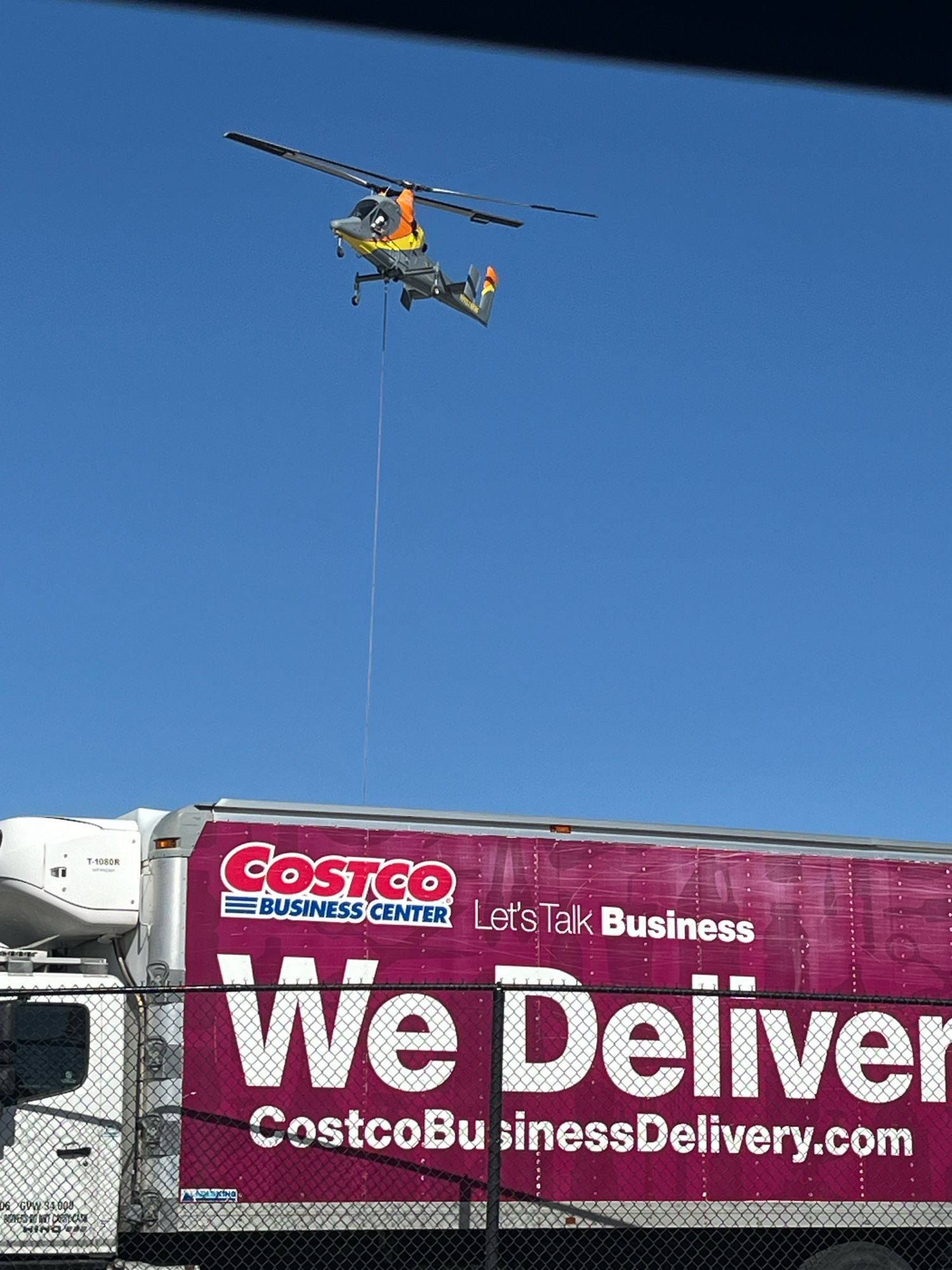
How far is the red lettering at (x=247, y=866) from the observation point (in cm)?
1119

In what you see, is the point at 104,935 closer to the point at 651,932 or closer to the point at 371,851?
the point at 371,851

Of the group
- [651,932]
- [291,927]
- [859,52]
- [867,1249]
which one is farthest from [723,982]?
[859,52]

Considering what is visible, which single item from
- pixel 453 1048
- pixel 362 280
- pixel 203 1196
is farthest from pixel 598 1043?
pixel 362 280

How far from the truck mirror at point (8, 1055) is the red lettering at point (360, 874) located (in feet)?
7.58

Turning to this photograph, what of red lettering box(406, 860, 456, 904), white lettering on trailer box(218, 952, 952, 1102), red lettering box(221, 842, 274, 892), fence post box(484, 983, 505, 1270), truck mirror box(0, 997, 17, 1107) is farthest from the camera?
red lettering box(406, 860, 456, 904)

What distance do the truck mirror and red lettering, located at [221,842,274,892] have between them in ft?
5.19

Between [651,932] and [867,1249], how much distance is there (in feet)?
8.79

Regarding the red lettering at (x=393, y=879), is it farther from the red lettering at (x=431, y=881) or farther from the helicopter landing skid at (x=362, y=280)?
the helicopter landing skid at (x=362, y=280)

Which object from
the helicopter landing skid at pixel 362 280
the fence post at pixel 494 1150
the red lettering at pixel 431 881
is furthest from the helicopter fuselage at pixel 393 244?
the fence post at pixel 494 1150

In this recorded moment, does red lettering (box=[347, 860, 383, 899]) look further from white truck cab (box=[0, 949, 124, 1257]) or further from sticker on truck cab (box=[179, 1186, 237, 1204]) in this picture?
sticker on truck cab (box=[179, 1186, 237, 1204])

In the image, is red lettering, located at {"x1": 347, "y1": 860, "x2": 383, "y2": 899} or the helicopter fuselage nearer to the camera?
red lettering, located at {"x1": 347, "y1": 860, "x2": 383, "y2": 899}

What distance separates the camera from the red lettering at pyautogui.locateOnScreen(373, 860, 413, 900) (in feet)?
37.5

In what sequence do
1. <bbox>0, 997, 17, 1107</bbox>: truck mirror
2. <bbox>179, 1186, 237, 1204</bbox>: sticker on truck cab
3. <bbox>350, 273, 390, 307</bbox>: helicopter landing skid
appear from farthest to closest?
<bbox>350, 273, 390, 307</bbox>: helicopter landing skid
<bbox>179, 1186, 237, 1204</bbox>: sticker on truck cab
<bbox>0, 997, 17, 1107</bbox>: truck mirror

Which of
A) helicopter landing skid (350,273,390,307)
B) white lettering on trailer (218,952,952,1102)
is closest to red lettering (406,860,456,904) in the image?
white lettering on trailer (218,952,952,1102)
